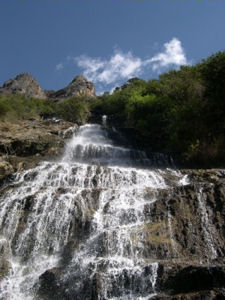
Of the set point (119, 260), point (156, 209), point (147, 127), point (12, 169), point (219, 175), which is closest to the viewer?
point (119, 260)

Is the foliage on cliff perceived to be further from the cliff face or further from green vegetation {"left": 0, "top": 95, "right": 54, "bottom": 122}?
the cliff face

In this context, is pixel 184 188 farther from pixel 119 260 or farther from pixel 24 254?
pixel 24 254

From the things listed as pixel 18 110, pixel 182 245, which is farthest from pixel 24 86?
pixel 182 245

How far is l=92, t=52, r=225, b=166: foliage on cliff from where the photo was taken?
77.9 ft

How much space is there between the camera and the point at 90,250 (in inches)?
487

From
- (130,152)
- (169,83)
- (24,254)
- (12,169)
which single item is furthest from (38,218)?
(169,83)

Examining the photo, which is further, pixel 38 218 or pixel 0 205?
pixel 0 205

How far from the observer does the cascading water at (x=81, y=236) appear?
34.5 feet

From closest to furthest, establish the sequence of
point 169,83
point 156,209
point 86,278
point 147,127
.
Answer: point 86,278
point 156,209
point 147,127
point 169,83

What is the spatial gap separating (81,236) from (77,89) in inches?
2664

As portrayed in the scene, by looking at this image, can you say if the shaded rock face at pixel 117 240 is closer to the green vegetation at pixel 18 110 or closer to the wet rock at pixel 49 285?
the wet rock at pixel 49 285

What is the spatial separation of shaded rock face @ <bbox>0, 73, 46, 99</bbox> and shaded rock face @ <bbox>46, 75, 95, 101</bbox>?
419 centimetres

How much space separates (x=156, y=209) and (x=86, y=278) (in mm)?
4497

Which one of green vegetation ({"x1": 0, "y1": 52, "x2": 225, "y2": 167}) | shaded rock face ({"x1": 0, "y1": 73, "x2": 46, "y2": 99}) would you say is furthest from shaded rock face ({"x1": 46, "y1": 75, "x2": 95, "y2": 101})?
green vegetation ({"x1": 0, "y1": 52, "x2": 225, "y2": 167})
